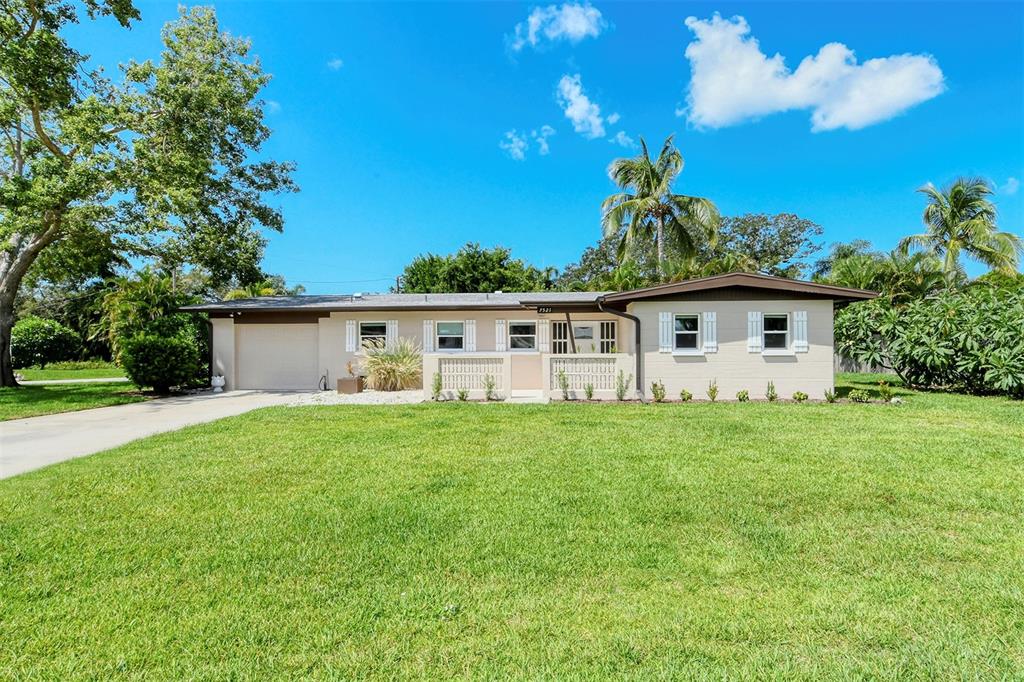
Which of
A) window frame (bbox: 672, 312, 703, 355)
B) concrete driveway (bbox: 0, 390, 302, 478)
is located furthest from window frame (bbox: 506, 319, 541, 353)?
concrete driveway (bbox: 0, 390, 302, 478)

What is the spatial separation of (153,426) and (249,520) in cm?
615

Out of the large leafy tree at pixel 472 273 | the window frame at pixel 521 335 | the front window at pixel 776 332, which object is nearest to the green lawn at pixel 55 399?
the window frame at pixel 521 335

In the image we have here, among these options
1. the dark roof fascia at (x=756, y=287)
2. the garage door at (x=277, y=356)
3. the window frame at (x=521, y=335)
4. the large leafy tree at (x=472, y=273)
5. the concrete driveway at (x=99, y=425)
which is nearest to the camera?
the concrete driveway at (x=99, y=425)

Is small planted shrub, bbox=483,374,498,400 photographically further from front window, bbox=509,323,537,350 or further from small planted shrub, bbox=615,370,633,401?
front window, bbox=509,323,537,350

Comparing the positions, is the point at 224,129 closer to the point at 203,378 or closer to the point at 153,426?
the point at 203,378

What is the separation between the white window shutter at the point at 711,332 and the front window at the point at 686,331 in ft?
0.87

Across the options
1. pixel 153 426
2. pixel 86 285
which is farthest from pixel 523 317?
pixel 86 285

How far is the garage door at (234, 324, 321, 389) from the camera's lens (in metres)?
14.7

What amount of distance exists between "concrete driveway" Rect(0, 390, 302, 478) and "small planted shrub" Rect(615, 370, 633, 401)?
8.44 metres

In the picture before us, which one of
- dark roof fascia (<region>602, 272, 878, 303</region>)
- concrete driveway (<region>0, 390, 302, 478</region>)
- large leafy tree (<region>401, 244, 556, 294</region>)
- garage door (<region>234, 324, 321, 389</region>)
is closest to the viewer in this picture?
concrete driveway (<region>0, 390, 302, 478</region>)

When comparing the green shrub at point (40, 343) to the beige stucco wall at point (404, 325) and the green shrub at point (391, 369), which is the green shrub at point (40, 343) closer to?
the beige stucco wall at point (404, 325)

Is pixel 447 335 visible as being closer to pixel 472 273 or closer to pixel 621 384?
pixel 621 384

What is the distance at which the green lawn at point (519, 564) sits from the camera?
2.12m

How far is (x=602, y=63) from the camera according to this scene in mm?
17797
